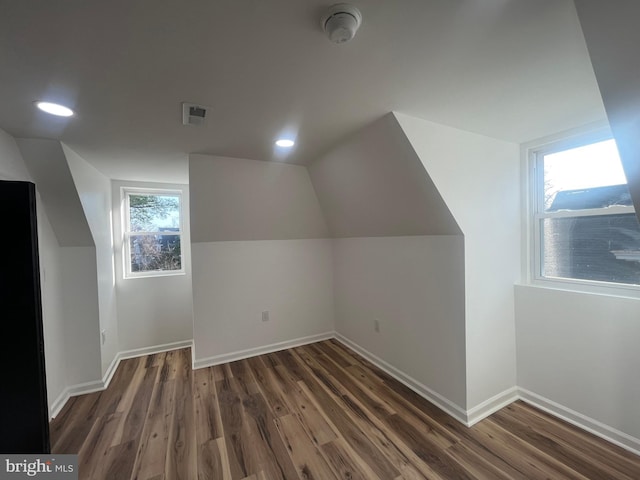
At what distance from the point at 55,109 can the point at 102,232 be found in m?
1.62

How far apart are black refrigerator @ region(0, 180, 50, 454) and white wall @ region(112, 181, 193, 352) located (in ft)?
5.54

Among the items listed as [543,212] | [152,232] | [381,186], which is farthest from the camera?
[152,232]

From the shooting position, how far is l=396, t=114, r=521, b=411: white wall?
1.90 metres

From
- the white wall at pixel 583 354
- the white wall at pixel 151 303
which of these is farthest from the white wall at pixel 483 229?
the white wall at pixel 151 303

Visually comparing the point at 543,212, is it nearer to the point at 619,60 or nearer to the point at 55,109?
the point at 619,60

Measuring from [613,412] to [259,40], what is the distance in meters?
3.03

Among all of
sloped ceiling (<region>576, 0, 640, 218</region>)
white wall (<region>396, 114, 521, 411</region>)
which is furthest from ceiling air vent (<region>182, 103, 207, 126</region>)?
sloped ceiling (<region>576, 0, 640, 218</region>)

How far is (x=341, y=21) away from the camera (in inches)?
35.5

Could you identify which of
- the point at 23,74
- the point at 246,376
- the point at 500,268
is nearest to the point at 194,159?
the point at 23,74

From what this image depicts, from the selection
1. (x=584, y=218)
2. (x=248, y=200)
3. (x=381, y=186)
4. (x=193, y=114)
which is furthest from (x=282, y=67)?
(x=584, y=218)

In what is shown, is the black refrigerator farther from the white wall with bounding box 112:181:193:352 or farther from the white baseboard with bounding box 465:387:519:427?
the white baseboard with bounding box 465:387:519:427

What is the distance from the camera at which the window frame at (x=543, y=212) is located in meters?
1.85

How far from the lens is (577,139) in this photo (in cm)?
196

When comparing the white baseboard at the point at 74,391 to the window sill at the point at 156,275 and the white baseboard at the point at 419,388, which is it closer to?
the window sill at the point at 156,275
